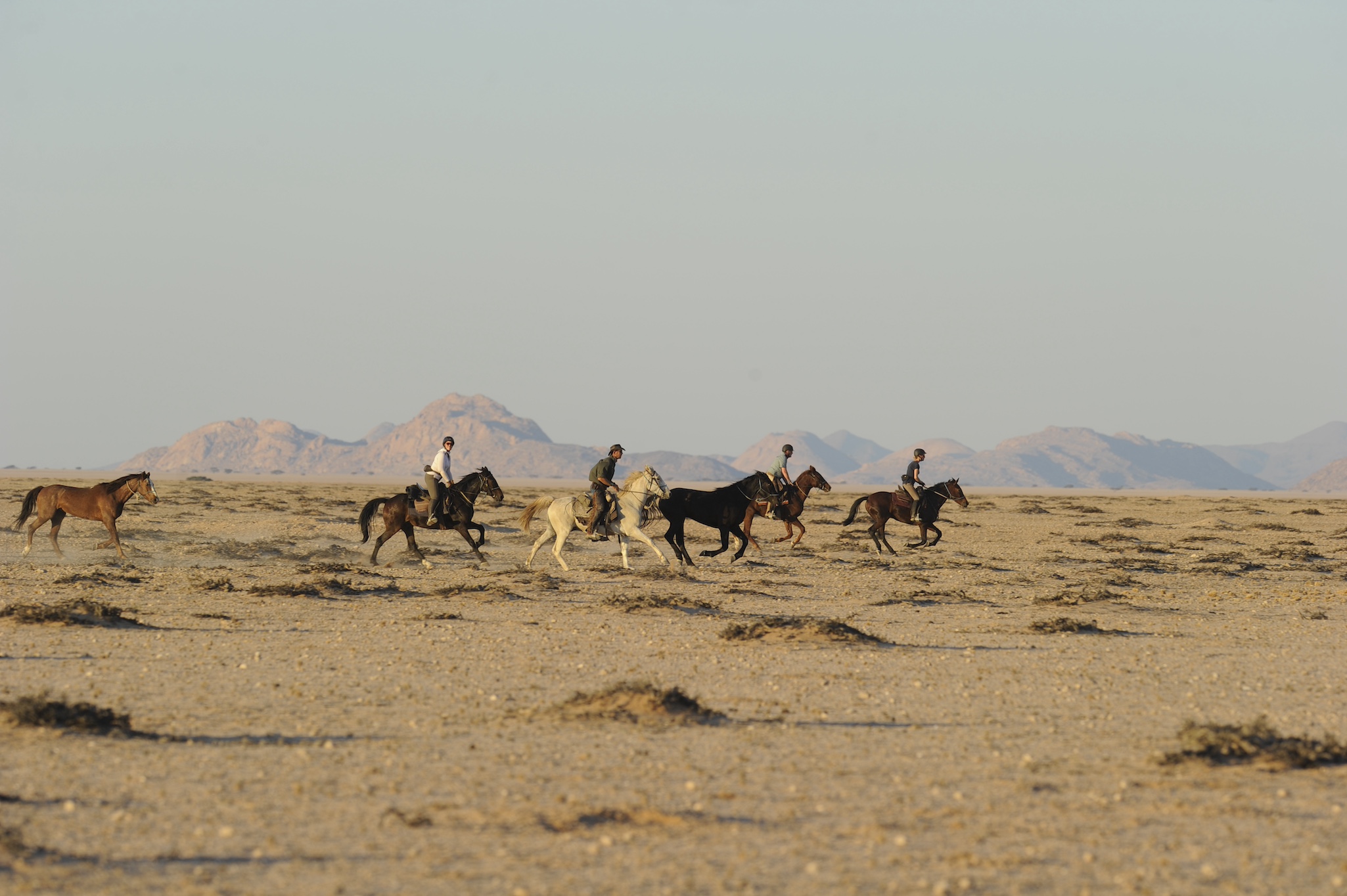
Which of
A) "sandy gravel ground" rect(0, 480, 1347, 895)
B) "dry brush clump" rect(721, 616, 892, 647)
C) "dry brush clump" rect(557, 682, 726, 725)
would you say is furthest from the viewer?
"dry brush clump" rect(721, 616, 892, 647)

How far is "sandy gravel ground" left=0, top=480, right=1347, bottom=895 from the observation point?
277 inches

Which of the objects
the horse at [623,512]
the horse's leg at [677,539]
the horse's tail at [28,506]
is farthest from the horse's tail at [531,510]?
the horse's tail at [28,506]

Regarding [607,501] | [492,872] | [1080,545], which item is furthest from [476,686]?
[1080,545]

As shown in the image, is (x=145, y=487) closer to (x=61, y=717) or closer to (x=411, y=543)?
(x=411, y=543)

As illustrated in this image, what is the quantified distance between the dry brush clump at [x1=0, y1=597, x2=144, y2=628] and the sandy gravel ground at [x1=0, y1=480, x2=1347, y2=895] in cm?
16

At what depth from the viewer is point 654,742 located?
1016cm

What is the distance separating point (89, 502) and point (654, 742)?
18677mm

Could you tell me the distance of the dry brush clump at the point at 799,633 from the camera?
15648mm

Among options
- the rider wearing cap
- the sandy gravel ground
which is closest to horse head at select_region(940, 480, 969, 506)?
the rider wearing cap

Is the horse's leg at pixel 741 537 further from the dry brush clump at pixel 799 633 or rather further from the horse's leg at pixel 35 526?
the horse's leg at pixel 35 526

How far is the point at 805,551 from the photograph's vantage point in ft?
100

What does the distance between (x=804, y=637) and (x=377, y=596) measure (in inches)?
312

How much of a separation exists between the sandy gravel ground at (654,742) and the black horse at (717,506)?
3.20 meters

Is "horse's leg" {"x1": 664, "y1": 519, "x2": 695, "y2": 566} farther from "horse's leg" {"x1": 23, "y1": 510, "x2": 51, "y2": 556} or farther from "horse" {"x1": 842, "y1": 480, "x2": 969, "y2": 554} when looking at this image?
"horse's leg" {"x1": 23, "y1": 510, "x2": 51, "y2": 556}
